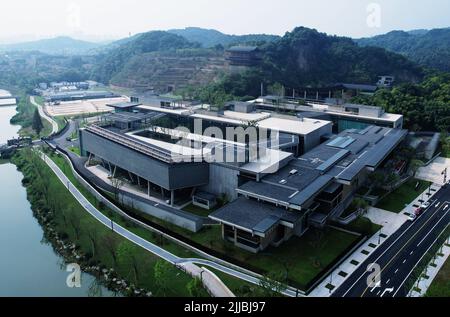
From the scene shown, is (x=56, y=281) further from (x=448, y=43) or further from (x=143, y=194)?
(x=448, y=43)

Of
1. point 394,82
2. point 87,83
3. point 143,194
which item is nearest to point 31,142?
point 143,194

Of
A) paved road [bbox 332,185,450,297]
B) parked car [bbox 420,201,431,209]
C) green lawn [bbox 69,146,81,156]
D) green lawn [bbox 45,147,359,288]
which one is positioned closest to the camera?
paved road [bbox 332,185,450,297]

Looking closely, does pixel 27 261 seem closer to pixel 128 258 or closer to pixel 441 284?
pixel 128 258

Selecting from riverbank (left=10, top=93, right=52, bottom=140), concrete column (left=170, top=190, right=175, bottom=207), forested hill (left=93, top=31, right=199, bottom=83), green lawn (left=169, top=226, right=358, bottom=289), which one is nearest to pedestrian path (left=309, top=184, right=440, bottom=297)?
green lawn (left=169, top=226, right=358, bottom=289)

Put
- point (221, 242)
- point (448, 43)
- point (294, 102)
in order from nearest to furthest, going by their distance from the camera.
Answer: point (221, 242), point (294, 102), point (448, 43)

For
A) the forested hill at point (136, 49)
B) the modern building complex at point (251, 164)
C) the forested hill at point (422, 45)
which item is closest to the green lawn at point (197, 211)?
the modern building complex at point (251, 164)

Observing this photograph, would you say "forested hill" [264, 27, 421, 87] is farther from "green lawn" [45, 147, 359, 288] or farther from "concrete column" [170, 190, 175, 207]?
"green lawn" [45, 147, 359, 288]

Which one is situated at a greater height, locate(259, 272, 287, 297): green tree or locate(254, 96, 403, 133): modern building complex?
locate(254, 96, 403, 133): modern building complex

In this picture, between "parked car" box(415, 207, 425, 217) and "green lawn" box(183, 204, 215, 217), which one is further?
"green lawn" box(183, 204, 215, 217)
